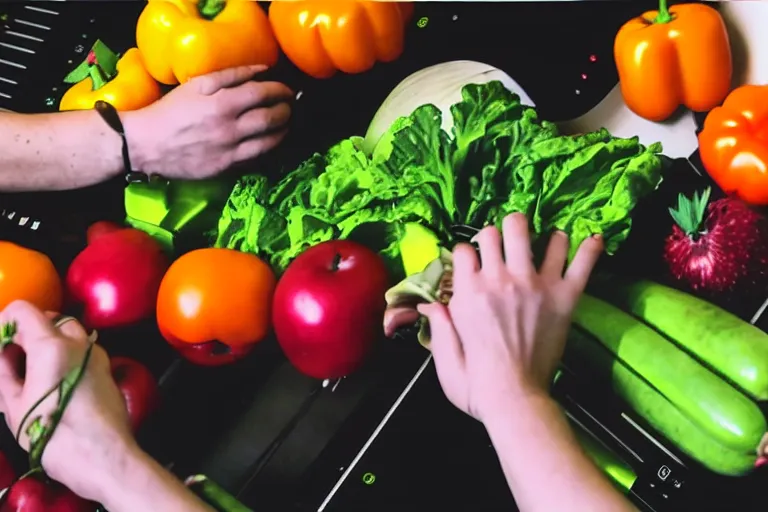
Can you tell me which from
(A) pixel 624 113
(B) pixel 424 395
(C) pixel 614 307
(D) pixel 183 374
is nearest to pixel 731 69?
(A) pixel 624 113

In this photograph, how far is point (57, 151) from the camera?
0.68 m

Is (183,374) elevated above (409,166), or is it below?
below

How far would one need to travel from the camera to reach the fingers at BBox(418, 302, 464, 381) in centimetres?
50

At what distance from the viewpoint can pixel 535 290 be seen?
50 cm

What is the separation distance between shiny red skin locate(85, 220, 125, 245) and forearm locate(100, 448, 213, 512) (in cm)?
23

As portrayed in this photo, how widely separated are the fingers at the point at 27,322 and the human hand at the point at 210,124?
0.52ft

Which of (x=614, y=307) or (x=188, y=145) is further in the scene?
(x=188, y=145)

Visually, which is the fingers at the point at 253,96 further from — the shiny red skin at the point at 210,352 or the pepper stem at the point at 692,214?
the pepper stem at the point at 692,214

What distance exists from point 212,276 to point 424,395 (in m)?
0.18

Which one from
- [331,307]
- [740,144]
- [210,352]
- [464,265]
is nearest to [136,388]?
[210,352]

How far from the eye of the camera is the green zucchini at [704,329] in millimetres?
487

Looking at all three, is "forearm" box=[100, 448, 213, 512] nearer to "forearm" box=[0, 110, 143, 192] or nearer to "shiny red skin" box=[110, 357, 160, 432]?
"shiny red skin" box=[110, 357, 160, 432]

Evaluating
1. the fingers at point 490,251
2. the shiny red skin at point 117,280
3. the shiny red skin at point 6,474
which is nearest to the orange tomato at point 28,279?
the shiny red skin at point 117,280

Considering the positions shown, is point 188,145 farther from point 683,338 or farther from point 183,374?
point 683,338
